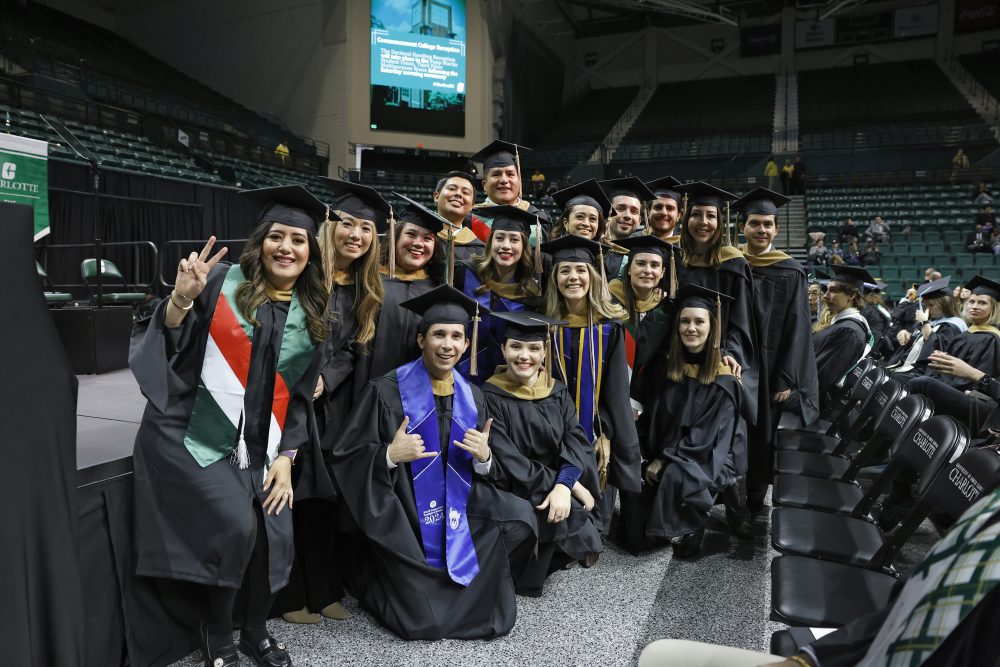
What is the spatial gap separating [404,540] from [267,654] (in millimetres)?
582

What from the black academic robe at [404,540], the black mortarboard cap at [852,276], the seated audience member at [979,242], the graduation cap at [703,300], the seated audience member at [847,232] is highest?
the seated audience member at [847,232]

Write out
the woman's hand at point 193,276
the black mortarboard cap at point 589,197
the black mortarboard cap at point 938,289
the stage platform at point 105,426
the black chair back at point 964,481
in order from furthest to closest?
the black mortarboard cap at point 938,289
the black mortarboard cap at point 589,197
the stage platform at point 105,426
the woman's hand at point 193,276
the black chair back at point 964,481

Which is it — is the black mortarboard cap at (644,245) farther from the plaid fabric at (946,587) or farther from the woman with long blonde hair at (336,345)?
the plaid fabric at (946,587)

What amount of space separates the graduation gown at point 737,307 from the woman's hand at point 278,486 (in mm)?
2373

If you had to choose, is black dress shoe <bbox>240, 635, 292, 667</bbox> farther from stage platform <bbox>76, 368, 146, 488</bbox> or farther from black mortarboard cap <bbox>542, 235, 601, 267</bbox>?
black mortarboard cap <bbox>542, 235, 601, 267</bbox>

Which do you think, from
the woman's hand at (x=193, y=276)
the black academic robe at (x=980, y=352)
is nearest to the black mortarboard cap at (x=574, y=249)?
the woman's hand at (x=193, y=276)

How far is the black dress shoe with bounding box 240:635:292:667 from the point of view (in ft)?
7.01

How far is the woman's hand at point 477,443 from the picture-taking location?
8.19 feet

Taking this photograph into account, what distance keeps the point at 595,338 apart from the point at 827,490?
1.22m

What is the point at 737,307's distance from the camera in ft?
11.8

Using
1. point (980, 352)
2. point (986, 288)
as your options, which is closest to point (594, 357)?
point (980, 352)

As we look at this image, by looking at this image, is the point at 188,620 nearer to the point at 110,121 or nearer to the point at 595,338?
the point at 595,338

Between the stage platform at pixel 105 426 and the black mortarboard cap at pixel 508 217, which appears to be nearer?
the stage platform at pixel 105 426

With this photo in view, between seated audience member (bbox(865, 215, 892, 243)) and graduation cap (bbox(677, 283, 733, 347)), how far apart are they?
1193 cm
